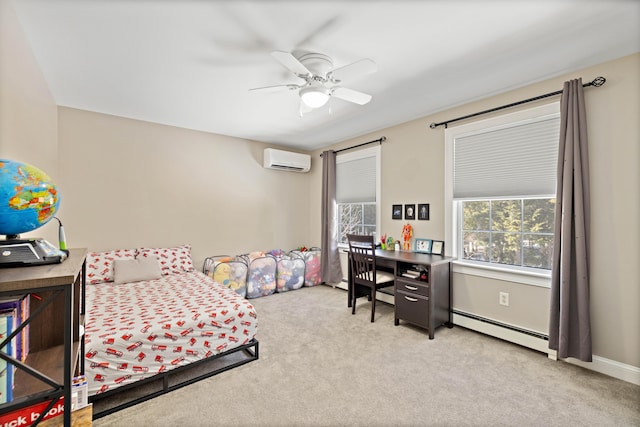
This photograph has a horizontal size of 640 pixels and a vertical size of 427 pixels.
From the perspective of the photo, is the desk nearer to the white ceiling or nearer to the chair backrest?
the chair backrest

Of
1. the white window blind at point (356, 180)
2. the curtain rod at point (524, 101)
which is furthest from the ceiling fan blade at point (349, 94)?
the white window blind at point (356, 180)

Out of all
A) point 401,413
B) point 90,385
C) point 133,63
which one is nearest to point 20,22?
point 133,63

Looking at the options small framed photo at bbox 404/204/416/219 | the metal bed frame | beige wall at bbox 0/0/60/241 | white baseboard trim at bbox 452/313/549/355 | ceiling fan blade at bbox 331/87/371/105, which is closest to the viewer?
beige wall at bbox 0/0/60/241

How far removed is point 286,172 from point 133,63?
3.04 metres

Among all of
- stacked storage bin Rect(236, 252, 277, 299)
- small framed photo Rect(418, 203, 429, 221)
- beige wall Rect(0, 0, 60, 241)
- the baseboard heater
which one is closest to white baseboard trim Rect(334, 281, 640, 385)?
the baseboard heater

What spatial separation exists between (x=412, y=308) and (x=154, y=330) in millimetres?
2421

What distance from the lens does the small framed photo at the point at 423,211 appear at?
11.7ft

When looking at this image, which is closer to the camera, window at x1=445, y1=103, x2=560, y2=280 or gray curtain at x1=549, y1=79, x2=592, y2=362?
gray curtain at x1=549, y1=79, x2=592, y2=362

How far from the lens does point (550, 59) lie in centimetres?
229

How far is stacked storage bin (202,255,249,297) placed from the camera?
3.97 m

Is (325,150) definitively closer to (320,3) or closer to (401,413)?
(320,3)

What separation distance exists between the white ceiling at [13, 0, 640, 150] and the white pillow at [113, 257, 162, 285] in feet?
6.00

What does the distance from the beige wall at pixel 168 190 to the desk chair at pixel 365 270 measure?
6.29ft

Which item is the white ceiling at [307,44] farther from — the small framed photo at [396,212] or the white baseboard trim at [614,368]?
the white baseboard trim at [614,368]
